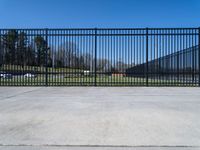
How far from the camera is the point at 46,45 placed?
15.6 metres

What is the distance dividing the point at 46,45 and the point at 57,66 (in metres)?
1.51

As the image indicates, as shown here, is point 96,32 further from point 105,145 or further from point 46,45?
point 105,145

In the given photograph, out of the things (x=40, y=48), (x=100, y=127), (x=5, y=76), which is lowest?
(x=100, y=127)

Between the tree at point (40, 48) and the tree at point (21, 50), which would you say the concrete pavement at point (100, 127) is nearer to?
the tree at point (40, 48)

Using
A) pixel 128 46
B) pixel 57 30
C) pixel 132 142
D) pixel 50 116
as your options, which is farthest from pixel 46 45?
pixel 132 142

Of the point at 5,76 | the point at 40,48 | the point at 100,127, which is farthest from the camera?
the point at 5,76

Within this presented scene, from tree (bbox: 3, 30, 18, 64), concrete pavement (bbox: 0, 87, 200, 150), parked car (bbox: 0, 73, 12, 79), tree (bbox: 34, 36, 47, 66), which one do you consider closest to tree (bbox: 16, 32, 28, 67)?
tree (bbox: 3, 30, 18, 64)

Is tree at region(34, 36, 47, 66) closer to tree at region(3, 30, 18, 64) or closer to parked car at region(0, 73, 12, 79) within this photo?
tree at region(3, 30, 18, 64)

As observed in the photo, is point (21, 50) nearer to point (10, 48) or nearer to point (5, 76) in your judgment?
point (10, 48)

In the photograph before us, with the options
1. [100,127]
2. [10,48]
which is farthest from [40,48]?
[100,127]

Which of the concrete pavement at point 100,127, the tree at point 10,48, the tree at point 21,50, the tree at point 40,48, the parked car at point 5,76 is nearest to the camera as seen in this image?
the concrete pavement at point 100,127

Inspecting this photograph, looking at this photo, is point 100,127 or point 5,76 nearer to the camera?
point 100,127

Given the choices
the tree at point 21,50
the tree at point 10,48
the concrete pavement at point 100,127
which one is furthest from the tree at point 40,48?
the concrete pavement at point 100,127

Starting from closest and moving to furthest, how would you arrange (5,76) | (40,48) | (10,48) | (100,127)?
(100,127), (40,48), (10,48), (5,76)
